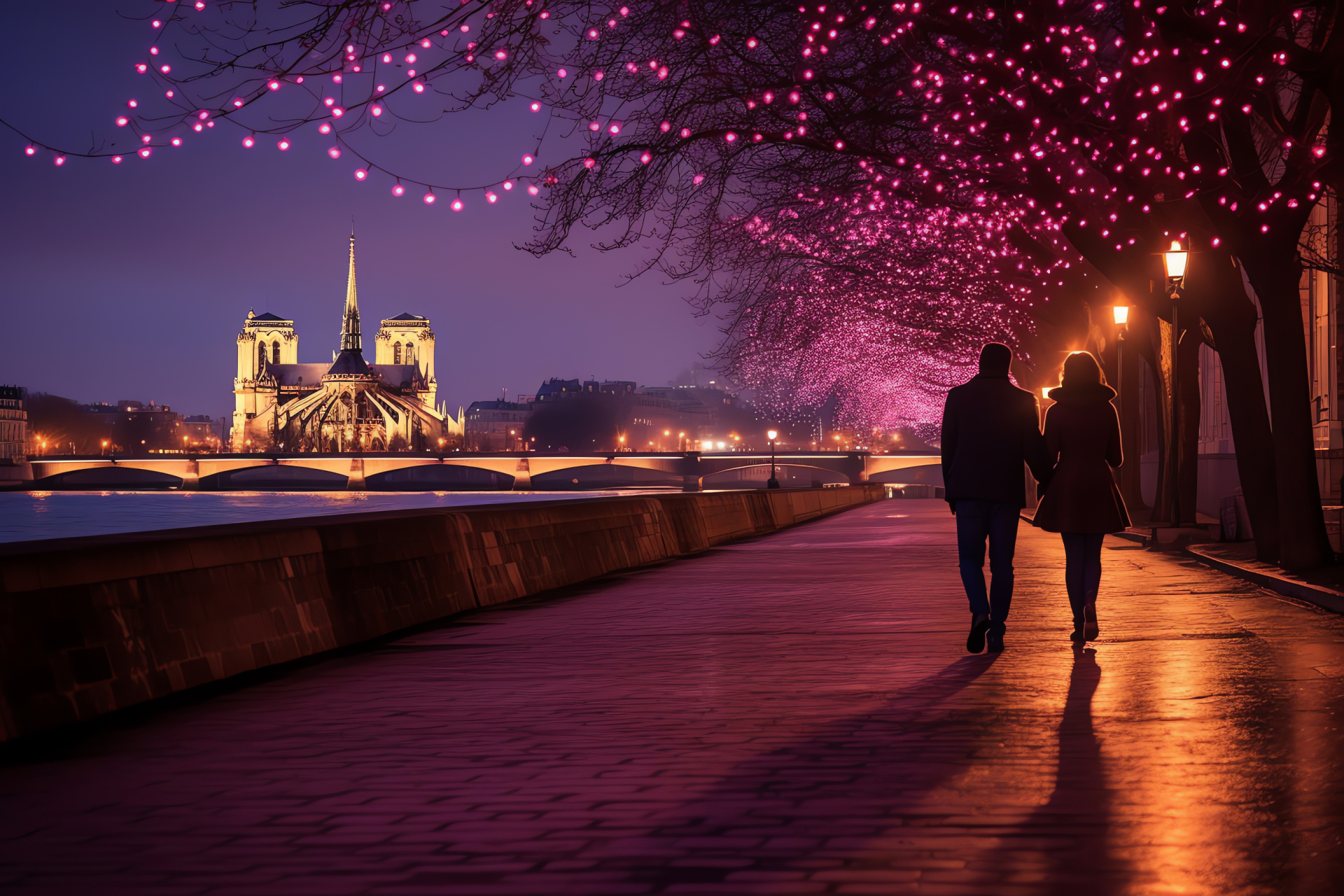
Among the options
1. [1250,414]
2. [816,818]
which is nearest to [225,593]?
[816,818]

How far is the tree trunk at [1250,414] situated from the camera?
52.4 feet

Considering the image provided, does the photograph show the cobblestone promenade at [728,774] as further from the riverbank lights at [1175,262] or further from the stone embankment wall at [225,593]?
the riverbank lights at [1175,262]

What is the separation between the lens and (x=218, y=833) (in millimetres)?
5043

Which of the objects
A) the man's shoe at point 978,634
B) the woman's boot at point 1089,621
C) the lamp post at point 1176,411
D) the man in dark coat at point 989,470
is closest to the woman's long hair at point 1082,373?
the man in dark coat at point 989,470

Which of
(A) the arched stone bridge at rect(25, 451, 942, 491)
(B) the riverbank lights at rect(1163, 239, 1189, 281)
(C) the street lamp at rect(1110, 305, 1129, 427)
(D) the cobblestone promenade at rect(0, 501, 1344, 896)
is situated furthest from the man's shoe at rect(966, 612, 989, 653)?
(A) the arched stone bridge at rect(25, 451, 942, 491)

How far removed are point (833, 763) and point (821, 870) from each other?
1.65 m

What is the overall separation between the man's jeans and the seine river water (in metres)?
59.3

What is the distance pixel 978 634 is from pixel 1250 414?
7.75 metres

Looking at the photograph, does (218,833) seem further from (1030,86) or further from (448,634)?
(1030,86)

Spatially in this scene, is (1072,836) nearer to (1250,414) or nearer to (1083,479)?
(1083,479)

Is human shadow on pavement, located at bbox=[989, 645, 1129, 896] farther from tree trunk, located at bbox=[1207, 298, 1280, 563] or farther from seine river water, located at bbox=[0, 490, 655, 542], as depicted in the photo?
seine river water, located at bbox=[0, 490, 655, 542]

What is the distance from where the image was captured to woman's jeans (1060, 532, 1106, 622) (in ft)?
32.7

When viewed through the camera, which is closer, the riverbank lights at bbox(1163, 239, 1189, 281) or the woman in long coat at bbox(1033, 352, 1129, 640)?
the woman in long coat at bbox(1033, 352, 1129, 640)

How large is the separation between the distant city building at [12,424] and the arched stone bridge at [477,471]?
17386 millimetres
